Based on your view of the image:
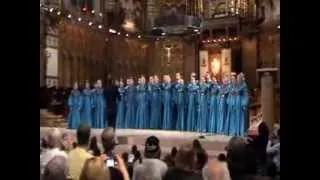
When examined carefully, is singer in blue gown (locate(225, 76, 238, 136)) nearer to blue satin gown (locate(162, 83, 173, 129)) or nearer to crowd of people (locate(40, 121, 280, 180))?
crowd of people (locate(40, 121, 280, 180))

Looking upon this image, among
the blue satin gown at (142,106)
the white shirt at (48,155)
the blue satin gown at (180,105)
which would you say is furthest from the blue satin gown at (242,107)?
the white shirt at (48,155)

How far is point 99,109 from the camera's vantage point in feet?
23.0

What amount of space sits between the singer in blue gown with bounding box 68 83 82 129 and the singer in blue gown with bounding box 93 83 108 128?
190 mm

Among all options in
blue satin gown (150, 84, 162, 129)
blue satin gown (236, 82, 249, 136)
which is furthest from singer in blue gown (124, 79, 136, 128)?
blue satin gown (236, 82, 249, 136)

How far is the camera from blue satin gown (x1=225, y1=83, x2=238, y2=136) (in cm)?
636

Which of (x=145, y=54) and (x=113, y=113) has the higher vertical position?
(x=145, y=54)

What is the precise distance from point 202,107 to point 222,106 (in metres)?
0.21

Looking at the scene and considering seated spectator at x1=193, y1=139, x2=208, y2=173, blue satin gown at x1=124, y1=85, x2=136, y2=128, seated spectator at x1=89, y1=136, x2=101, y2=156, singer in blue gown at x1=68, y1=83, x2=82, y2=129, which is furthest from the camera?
singer in blue gown at x1=68, y1=83, x2=82, y2=129

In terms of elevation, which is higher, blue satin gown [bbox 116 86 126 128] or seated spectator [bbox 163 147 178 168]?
blue satin gown [bbox 116 86 126 128]

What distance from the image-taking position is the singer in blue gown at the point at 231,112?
636 cm
